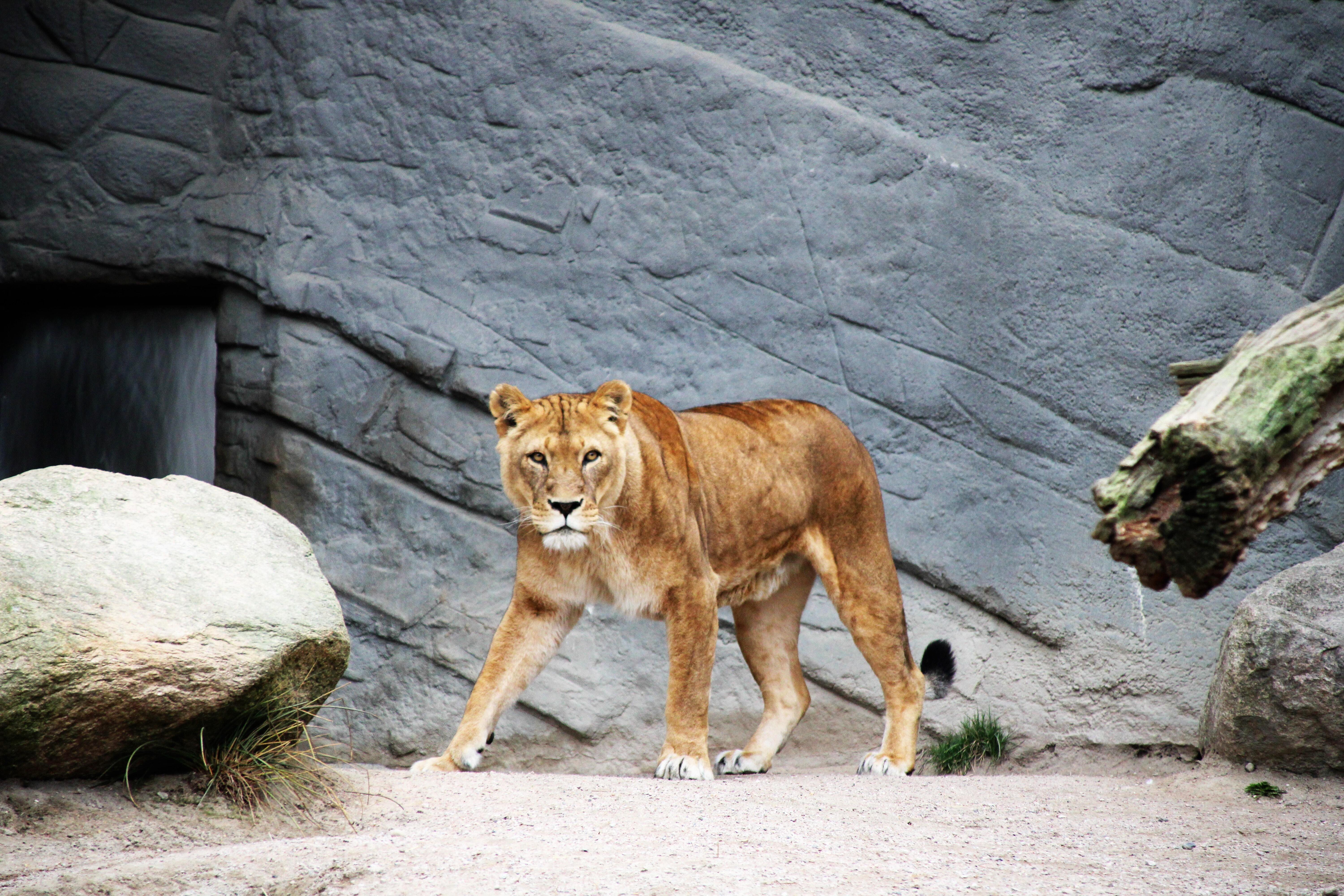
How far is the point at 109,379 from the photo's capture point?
26.7 feet

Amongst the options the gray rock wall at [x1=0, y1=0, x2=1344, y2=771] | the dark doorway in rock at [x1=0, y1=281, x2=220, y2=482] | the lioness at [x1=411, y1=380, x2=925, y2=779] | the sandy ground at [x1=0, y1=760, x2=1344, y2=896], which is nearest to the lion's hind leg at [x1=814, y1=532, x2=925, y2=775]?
the lioness at [x1=411, y1=380, x2=925, y2=779]

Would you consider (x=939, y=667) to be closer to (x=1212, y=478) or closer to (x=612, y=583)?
(x=612, y=583)

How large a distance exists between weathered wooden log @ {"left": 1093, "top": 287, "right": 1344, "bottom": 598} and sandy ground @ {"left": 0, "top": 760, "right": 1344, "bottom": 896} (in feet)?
3.73

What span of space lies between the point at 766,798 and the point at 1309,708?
257 cm

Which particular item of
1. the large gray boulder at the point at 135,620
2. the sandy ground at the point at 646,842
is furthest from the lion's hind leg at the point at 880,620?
the large gray boulder at the point at 135,620

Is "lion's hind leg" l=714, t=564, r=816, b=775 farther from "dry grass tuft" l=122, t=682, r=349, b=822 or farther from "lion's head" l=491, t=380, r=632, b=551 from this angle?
"dry grass tuft" l=122, t=682, r=349, b=822

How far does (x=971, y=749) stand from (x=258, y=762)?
13.4 ft

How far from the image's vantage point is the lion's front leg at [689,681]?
5176mm

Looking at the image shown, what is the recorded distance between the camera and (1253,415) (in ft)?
8.35

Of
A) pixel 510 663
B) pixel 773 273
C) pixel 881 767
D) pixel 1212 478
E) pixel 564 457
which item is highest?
pixel 1212 478

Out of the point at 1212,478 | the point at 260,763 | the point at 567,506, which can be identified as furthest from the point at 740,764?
the point at 1212,478

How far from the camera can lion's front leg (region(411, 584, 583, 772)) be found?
5.07 meters

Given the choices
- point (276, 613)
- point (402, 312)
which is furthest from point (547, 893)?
point (402, 312)

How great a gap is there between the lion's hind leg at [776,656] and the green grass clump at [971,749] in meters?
0.89
